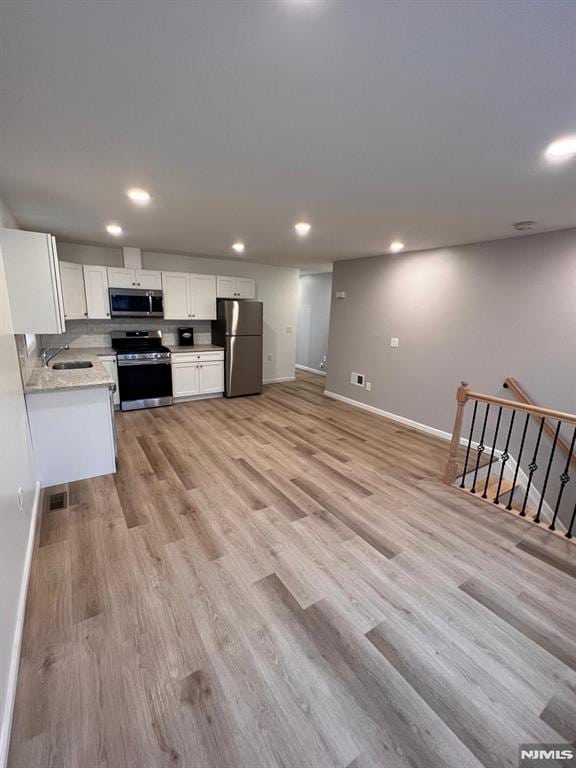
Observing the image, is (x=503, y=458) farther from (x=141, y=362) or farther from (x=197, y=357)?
(x=141, y=362)

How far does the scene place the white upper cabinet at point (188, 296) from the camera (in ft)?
17.2

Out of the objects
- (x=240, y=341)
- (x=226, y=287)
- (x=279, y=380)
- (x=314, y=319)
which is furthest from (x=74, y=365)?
(x=314, y=319)

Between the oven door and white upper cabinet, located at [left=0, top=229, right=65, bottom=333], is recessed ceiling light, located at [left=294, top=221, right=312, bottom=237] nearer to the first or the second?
white upper cabinet, located at [left=0, top=229, right=65, bottom=333]

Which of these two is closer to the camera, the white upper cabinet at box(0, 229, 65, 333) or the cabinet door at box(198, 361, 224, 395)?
the white upper cabinet at box(0, 229, 65, 333)

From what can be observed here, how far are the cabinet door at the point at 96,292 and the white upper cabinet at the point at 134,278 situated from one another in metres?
0.10

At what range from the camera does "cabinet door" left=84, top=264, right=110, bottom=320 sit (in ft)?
15.1

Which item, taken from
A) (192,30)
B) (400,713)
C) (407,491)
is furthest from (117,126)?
(407,491)

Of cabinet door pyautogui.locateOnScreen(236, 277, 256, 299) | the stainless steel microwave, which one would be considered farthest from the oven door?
cabinet door pyautogui.locateOnScreen(236, 277, 256, 299)

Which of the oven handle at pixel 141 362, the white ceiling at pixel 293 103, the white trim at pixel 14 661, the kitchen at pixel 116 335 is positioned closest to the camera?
the white ceiling at pixel 293 103

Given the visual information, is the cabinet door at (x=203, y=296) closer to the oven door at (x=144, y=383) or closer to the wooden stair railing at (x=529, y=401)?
the oven door at (x=144, y=383)

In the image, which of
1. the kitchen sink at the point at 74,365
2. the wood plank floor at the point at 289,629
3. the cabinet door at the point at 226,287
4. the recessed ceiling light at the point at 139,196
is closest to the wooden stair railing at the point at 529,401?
the wood plank floor at the point at 289,629

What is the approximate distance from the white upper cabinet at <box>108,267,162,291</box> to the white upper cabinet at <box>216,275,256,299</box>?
3.36 ft

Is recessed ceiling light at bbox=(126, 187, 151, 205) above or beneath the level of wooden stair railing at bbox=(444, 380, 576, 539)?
above

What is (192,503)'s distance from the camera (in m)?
2.68
